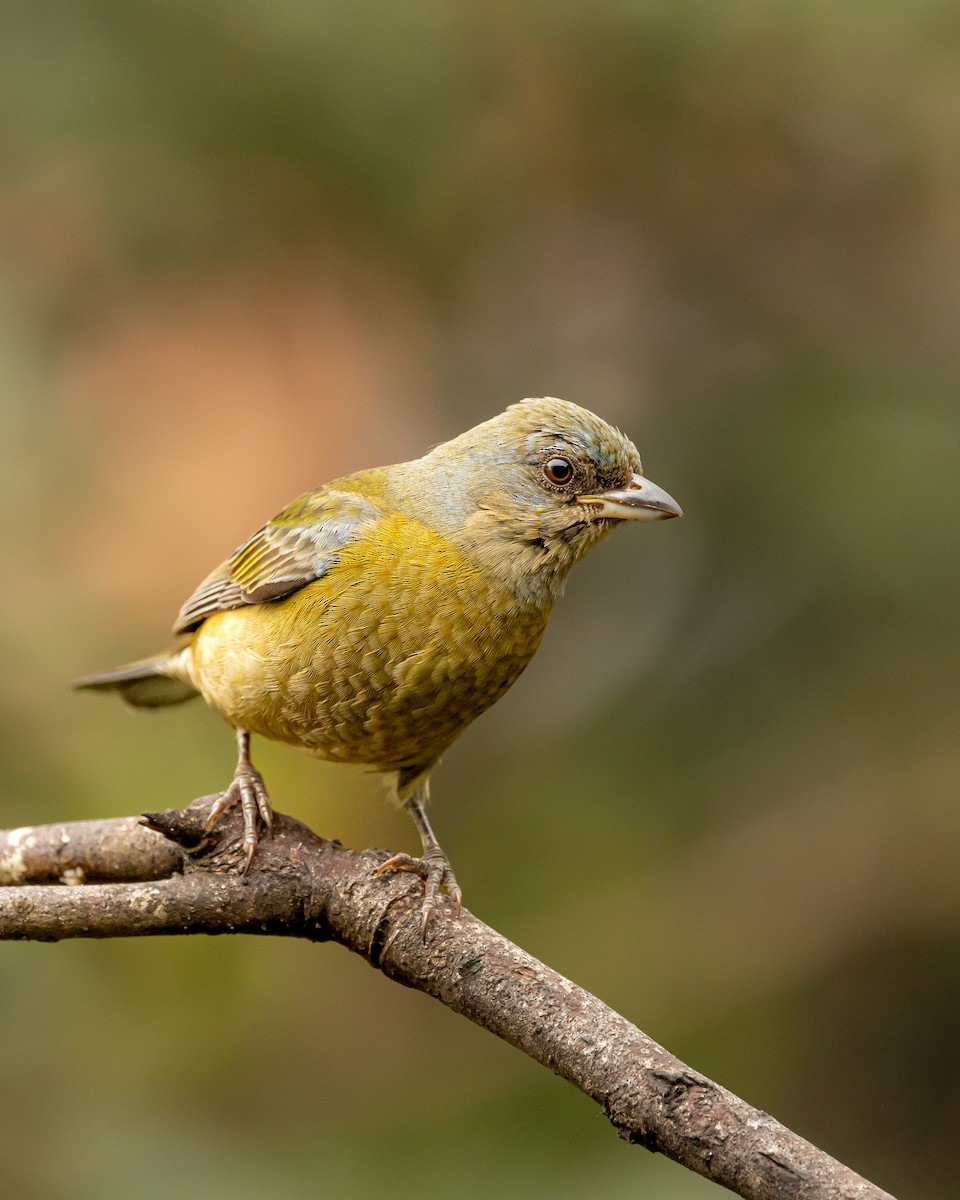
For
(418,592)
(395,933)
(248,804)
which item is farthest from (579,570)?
(395,933)

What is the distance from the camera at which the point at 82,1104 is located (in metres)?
4.23

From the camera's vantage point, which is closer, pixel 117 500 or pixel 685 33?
pixel 685 33

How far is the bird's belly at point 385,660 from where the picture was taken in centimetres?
360

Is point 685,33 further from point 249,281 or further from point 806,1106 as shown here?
point 806,1106

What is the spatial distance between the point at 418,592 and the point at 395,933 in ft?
3.19

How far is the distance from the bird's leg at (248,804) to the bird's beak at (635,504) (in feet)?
3.77

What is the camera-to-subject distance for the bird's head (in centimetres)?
377

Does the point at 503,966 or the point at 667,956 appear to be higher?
the point at 503,966

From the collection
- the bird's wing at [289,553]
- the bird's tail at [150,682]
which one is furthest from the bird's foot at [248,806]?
the bird's tail at [150,682]

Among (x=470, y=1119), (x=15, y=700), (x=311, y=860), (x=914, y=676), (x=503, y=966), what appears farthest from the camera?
(x=914, y=676)

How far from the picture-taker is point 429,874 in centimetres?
331

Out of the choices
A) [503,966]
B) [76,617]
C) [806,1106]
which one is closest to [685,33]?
[76,617]

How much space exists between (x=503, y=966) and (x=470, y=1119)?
1.40m

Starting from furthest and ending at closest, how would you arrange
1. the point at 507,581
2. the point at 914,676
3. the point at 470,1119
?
the point at 914,676 → the point at 470,1119 → the point at 507,581
